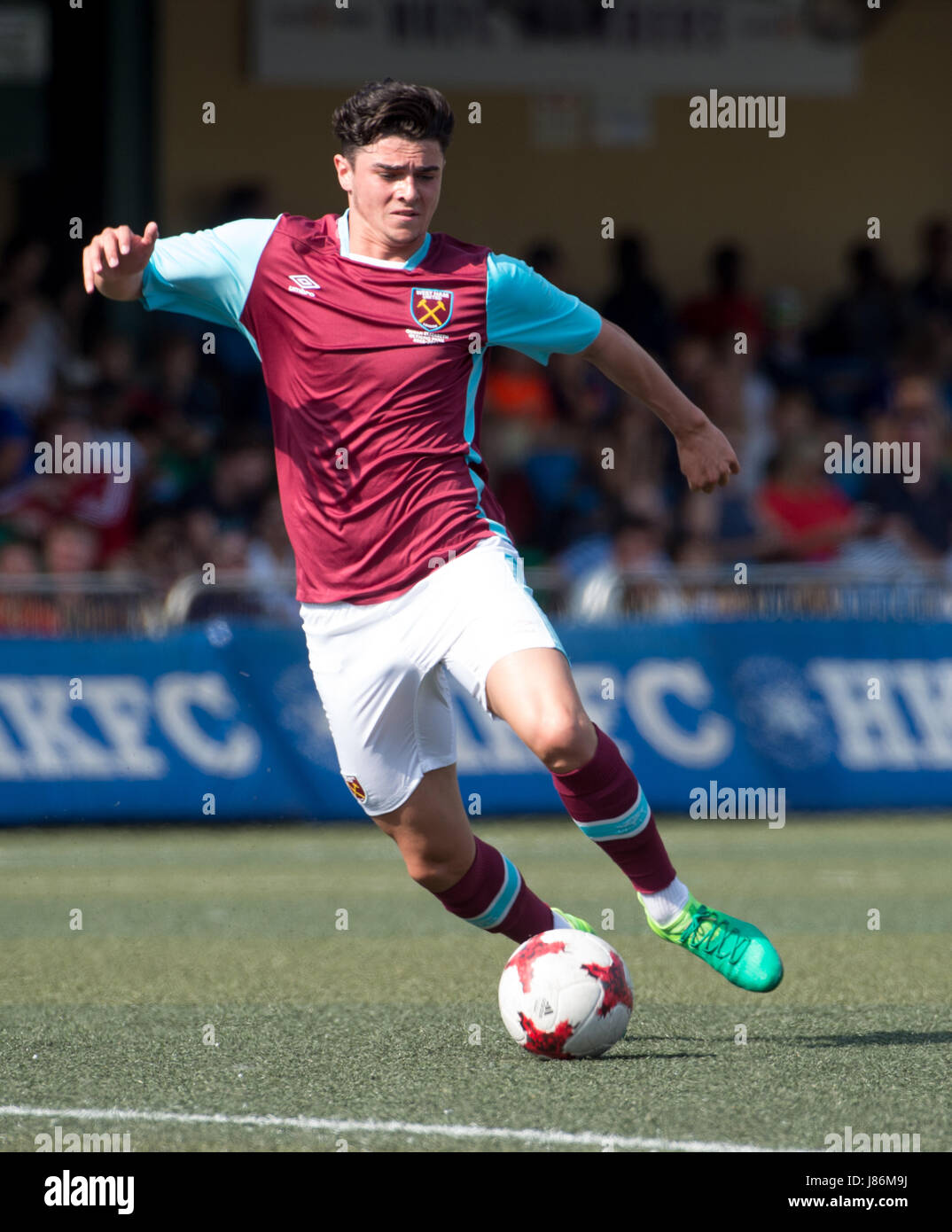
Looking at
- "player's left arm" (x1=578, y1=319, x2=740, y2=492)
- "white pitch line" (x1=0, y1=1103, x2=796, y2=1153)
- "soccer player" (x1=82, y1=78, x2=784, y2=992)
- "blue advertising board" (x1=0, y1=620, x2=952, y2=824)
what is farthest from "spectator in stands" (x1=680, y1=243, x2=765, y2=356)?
"white pitch line" (x1=0, y1=1103, x2=796, y2=1153)

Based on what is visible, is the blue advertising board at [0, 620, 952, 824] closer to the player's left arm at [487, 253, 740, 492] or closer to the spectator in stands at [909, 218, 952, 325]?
the spectator in stands at [909, 218, 952, 325]

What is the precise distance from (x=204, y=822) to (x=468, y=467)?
6140 mm

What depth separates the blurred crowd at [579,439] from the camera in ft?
37.0

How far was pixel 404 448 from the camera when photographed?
16.1ft

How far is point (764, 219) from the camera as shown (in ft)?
54.5

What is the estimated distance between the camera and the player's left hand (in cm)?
508

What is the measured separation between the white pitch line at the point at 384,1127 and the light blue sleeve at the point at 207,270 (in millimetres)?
1985

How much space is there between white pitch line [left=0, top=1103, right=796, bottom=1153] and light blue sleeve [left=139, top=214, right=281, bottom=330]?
1985 millimetres

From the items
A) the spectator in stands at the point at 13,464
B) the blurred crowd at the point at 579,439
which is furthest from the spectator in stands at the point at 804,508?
the spectator in stands at the point at 13,464

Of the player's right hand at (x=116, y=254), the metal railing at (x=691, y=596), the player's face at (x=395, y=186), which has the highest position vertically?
the player's face at (x=395, y=186)

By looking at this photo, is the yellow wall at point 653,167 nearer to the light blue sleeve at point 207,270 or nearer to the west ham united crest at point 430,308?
the light blue sleeve at point 207,270

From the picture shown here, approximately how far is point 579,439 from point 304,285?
7.83 metres
